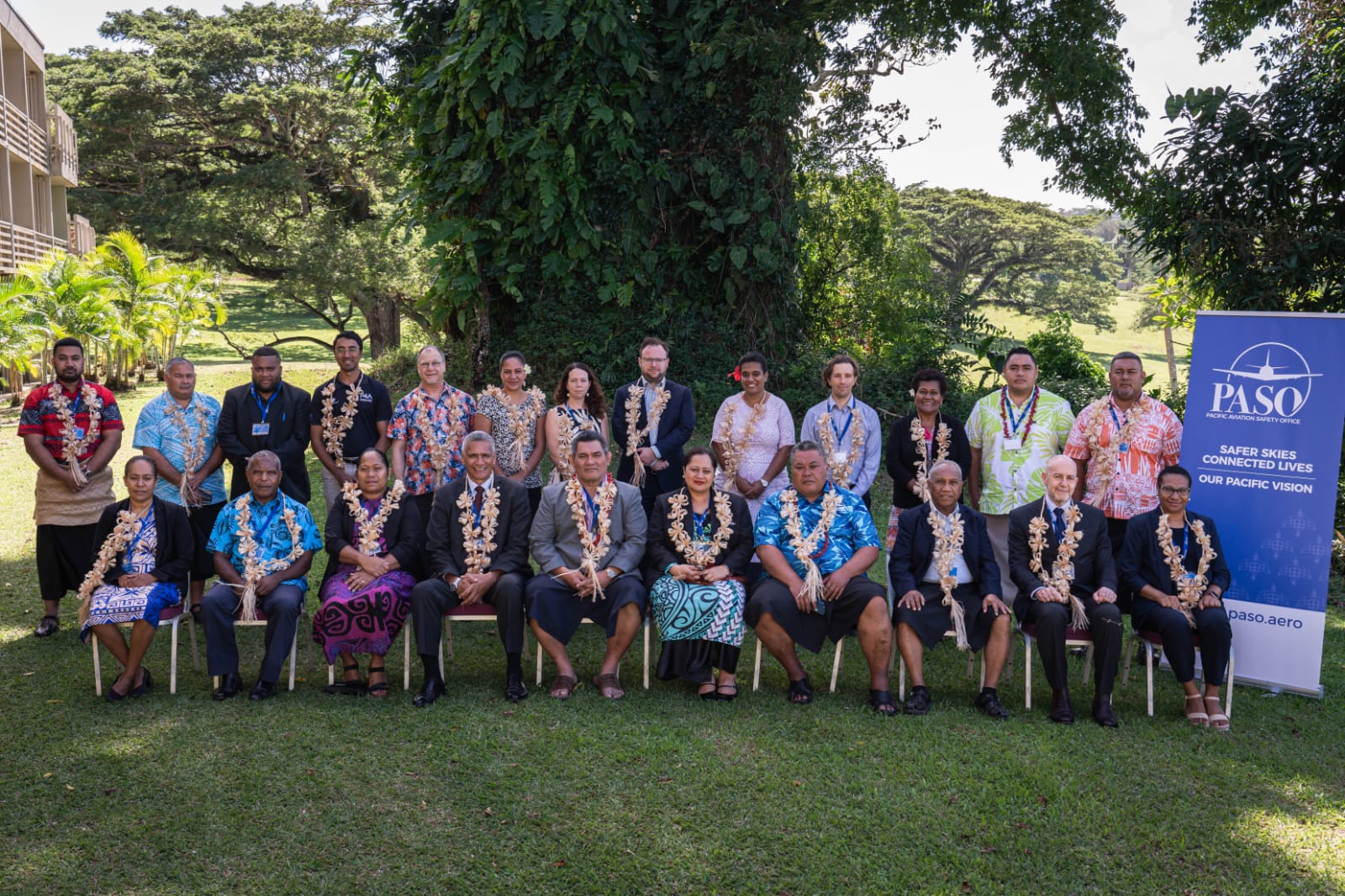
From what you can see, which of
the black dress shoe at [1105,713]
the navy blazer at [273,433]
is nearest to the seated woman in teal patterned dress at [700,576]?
the black dress shoe at [1105,713]

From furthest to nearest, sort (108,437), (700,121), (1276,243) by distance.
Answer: (700,121)
(1276,243)
(108,437)

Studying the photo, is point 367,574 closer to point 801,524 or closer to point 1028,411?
point 801,524

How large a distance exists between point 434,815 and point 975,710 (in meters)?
2.83

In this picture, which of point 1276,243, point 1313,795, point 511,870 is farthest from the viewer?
point 1276,243

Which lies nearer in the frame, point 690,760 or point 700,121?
point 690,760

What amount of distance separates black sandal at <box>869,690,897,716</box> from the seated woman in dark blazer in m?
1.41

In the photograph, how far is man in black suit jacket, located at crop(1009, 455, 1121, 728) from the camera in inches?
206

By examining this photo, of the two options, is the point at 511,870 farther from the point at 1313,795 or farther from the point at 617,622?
the point at 1313,795

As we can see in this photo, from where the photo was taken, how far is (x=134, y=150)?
74.7 feet

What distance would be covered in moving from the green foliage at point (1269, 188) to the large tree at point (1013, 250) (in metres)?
22.4

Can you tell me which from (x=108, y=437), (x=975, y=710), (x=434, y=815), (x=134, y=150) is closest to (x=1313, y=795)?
Answer: (x=975, y=710)

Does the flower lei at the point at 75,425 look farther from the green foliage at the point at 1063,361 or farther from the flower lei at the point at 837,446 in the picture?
the green foliage at the point at 1063,361

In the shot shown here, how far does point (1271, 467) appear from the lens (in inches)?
225

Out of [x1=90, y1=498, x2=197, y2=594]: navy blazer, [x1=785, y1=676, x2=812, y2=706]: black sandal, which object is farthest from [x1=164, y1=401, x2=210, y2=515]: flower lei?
[x1=785, y1=676, x2=812, y2=706]: black sandal
